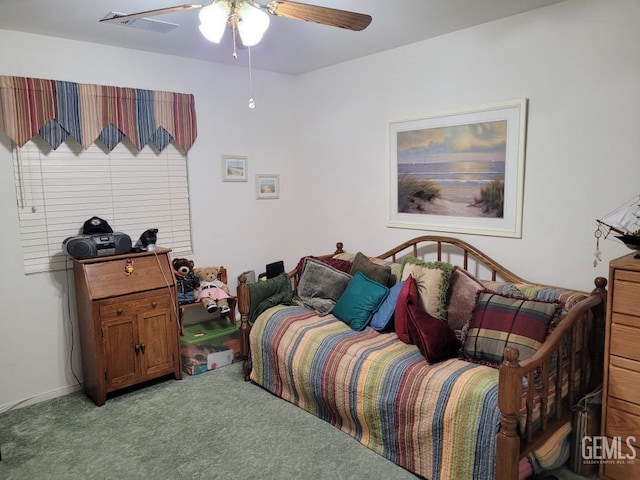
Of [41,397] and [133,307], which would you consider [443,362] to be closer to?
[133,307]

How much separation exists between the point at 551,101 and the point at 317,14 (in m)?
1.56

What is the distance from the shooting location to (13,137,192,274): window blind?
10.2 feet

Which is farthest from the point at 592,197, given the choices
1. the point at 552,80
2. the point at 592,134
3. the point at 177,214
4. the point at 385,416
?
the point at 177,214

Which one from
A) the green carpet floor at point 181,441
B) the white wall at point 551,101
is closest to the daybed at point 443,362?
the green carpet floor at point 181,441

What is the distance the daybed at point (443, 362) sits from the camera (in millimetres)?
2053

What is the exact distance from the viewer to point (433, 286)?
2.89 metres

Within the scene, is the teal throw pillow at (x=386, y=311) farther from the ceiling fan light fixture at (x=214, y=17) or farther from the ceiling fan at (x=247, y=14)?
the ceiling fan light fixture at (x=214, y=17)

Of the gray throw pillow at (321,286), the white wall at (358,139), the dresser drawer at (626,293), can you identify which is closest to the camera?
the dresser drawer at (626,293)

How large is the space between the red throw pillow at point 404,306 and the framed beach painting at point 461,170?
2.03ft

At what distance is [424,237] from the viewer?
133 inches

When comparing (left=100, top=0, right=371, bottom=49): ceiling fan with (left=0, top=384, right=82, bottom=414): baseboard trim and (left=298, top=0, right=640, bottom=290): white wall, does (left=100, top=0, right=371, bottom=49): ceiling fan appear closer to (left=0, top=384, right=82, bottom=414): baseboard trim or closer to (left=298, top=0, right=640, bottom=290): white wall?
(left=298, top=0, right=640, bottom=290): white wall

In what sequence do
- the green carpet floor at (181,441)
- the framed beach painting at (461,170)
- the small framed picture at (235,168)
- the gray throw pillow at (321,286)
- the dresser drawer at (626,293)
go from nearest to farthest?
the dresser drawer at (626,293) < the green carpet floor at (181,441) < the framed beach painting at (461,170) < the gray throw pillow at (321,286) < the small framed picture at (235,168)

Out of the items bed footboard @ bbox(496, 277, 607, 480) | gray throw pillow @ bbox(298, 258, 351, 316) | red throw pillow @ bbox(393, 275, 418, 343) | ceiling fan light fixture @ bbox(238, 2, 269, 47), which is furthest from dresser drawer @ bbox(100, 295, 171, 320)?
bed footboard @ bbox(496, 277, 607, 480)

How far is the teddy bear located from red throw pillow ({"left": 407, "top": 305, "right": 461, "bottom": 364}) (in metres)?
1.60
